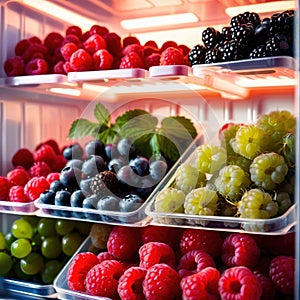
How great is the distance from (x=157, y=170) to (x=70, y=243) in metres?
0.35

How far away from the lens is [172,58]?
55.4 inches

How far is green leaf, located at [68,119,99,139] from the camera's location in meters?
1.66

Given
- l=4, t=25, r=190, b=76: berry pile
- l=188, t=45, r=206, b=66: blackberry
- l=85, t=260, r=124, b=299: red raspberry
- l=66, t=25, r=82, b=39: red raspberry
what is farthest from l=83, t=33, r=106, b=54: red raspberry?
l=85, t=260, r=124, b=299: red raspberry

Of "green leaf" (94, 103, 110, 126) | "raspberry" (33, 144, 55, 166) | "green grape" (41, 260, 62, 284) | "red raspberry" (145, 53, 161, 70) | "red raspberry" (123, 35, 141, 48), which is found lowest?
"green grape" (41, 260, 62, 284)

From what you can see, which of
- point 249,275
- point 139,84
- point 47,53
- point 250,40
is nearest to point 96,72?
point 139,84

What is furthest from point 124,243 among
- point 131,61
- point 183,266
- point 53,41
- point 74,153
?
point 53,41

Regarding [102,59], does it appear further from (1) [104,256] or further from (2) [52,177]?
(1) [104,256]

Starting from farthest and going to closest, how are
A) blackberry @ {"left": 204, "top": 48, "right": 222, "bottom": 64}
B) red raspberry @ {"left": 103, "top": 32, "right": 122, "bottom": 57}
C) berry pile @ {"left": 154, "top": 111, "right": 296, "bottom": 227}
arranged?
red raspberry @ {"left": 103, "top": 32, "right": 122, "bottom": 57} → blackberry @ {"left": 204, "top": 48, "right": 222, "bottom": 64} → berry pile @ {"left": 154, "top": 111, "right": 296, "bottom": 227}

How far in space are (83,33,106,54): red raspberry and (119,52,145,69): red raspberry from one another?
5.0 inches

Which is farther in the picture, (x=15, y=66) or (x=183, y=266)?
(x=15, y=66)

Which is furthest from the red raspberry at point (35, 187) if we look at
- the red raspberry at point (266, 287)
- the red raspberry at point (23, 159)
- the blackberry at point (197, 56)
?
the red raspberry at point (266, 287)

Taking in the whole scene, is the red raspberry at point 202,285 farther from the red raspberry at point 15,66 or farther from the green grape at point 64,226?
the red raspberry at point 15,66

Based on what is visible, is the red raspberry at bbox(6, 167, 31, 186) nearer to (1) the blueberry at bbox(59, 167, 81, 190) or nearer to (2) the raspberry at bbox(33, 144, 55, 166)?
(2) the raspberry at bbox(33, 144, 55, 166)

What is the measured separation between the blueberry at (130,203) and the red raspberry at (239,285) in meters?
0.30
